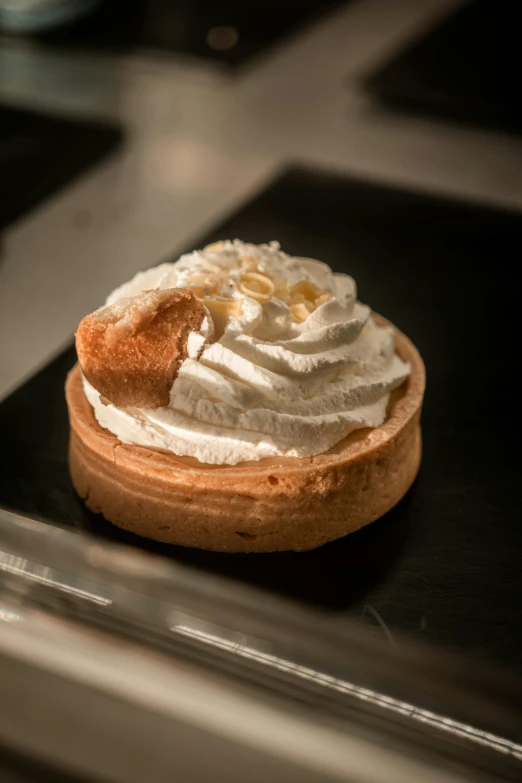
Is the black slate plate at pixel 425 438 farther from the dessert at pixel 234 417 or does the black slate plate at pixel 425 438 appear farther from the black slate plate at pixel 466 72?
the black slate plate at pixel 466 72

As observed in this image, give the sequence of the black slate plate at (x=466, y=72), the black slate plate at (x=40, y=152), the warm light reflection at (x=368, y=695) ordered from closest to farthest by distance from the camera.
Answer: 1. the warm light reflection at (x=368, y=695)
2. the black slate plate at (x=40, y=152)
3. the black slate plate at (x=466, y=72)

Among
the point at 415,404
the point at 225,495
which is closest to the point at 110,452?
the point at 225,495

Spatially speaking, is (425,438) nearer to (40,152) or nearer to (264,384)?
(264,384)

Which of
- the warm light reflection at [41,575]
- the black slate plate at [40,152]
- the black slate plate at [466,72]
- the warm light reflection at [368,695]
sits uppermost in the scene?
the black slate plate at [466,72]

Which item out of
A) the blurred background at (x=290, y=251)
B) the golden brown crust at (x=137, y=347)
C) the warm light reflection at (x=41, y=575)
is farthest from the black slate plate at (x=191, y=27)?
the warm light reflection at (x=41, y=575)

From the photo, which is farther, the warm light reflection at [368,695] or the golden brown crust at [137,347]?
the golden brown crust at [137,347]

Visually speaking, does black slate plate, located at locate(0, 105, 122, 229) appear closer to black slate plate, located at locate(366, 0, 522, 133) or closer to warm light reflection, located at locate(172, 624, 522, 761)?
black slate plate, located at locate(366, 0, 522, 133)

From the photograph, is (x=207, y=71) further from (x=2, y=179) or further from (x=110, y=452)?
(x=110, y=452)

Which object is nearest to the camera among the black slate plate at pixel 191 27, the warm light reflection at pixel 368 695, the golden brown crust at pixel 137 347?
the warm light reflection at pixel 368 695
